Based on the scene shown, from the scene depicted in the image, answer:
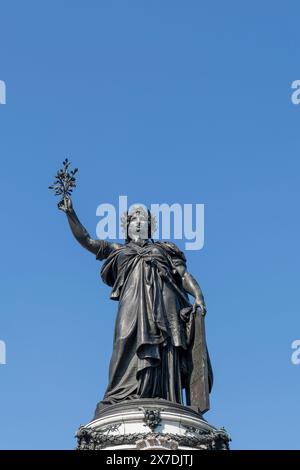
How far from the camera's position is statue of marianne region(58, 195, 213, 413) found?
29.3 m

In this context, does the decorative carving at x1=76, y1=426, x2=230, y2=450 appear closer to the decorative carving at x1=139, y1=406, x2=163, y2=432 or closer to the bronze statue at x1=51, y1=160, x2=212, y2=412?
the decorative carving at x1=139, y1=406, x2=163, y2=432

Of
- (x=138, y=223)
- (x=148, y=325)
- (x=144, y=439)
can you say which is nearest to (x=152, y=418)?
(x=144, y=439)

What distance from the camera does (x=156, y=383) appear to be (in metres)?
29.2

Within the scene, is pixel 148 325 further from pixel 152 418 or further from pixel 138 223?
pixel 138 223

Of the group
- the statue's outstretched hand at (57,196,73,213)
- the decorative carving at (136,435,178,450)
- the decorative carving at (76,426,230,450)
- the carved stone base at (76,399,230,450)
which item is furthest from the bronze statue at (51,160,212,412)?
the decorative carving at (136,435,178,450)

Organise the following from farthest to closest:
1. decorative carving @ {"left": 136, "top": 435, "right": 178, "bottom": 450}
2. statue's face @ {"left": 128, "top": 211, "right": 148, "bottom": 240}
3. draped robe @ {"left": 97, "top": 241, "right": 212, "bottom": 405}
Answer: statue's face @ {"left": 128, "top": 211, "right": 148, "bottom": 240} → draped robe @ {"left": 97, "top": 241, "right": 212, "bottom": 405} → decorative carving @ {"left": 136, "top": 435, "right": 178, "bottom": 450}

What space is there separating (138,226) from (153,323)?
4.09 meters

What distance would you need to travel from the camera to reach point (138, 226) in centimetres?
3303

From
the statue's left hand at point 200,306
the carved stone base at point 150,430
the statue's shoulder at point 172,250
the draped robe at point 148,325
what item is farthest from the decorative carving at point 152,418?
the statue's shoulder at point 172,250

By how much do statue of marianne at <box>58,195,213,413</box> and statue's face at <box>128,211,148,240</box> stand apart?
10 cm

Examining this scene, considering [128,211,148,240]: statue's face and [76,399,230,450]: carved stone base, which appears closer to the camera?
[76,399,230,450]: carved stone base
